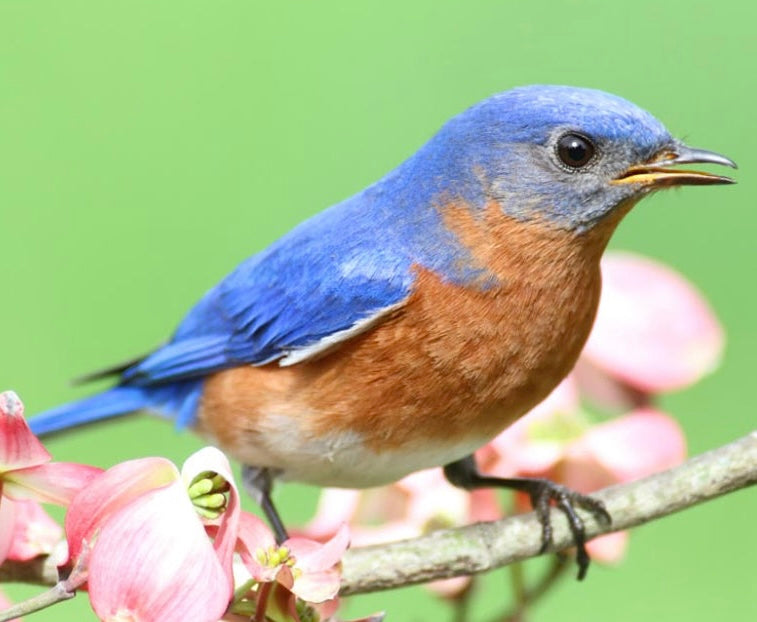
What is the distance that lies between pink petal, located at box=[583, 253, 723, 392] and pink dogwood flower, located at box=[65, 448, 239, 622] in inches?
47.8

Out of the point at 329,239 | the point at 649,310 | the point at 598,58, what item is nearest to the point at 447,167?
the point at 329,239

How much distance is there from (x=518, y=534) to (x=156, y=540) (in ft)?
3.88

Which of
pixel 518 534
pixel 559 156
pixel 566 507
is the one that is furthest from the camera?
pixel 559 156

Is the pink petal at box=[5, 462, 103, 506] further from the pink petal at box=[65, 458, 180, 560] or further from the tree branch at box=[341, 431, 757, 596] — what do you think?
the tree branch at box=[341, 431, 757, 596]

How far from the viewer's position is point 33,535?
2279 millimetres

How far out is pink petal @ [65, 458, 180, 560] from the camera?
69.9 inches

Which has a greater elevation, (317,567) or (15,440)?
(15,440)

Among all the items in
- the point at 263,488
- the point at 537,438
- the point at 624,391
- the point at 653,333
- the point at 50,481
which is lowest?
the point at 263,488

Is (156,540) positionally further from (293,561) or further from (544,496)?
(544,496)

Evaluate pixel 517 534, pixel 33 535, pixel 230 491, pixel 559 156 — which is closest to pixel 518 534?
pixel 517 534

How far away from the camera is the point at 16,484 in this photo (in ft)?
6.12

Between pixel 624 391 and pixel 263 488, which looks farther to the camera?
pixel 263 488

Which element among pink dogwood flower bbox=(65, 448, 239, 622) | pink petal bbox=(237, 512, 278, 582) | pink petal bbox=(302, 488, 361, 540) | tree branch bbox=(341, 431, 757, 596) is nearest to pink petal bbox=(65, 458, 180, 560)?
pink dogwood flower bbox=(65, 448, 239, 622)

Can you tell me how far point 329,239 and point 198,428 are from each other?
1.92ft
